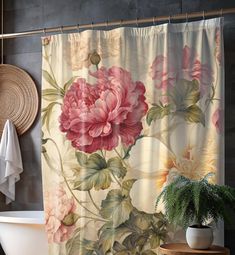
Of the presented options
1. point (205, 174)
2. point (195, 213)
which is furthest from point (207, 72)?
point (195, 213)

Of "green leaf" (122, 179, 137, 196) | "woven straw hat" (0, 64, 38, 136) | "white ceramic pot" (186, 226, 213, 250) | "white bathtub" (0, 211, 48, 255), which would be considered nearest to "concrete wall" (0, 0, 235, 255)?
"woven straw hat" (0, 64, 38, 136)

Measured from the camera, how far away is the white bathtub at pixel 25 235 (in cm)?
404

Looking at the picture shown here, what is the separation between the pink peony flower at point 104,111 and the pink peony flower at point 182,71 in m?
0.15

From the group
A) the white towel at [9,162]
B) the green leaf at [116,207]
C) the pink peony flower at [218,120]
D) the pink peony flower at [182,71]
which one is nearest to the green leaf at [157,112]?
the pink peony flower at [182,71]

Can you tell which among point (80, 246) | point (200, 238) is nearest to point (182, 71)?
point (200, 238)

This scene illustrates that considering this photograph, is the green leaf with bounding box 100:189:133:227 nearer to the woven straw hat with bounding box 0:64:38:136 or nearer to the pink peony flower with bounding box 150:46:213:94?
the pink peony flower with bounding box 150:46:213:94

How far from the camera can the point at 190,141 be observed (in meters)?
3.86

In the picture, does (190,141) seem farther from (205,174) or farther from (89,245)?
(89,245)

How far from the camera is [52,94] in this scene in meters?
4.18

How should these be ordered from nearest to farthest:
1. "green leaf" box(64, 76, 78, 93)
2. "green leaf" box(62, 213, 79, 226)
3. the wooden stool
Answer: the wooden stool, "green leaf" box(62, 213, 79, 226), "green leaf" box(64, 76, 78, 93)

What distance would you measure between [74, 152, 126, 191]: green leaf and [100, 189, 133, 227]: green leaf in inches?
3.4

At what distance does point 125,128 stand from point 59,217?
789mm

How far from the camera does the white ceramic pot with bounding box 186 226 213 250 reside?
3469 millimetres

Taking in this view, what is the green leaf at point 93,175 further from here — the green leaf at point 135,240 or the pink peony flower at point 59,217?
the green leaf at point 135,240
